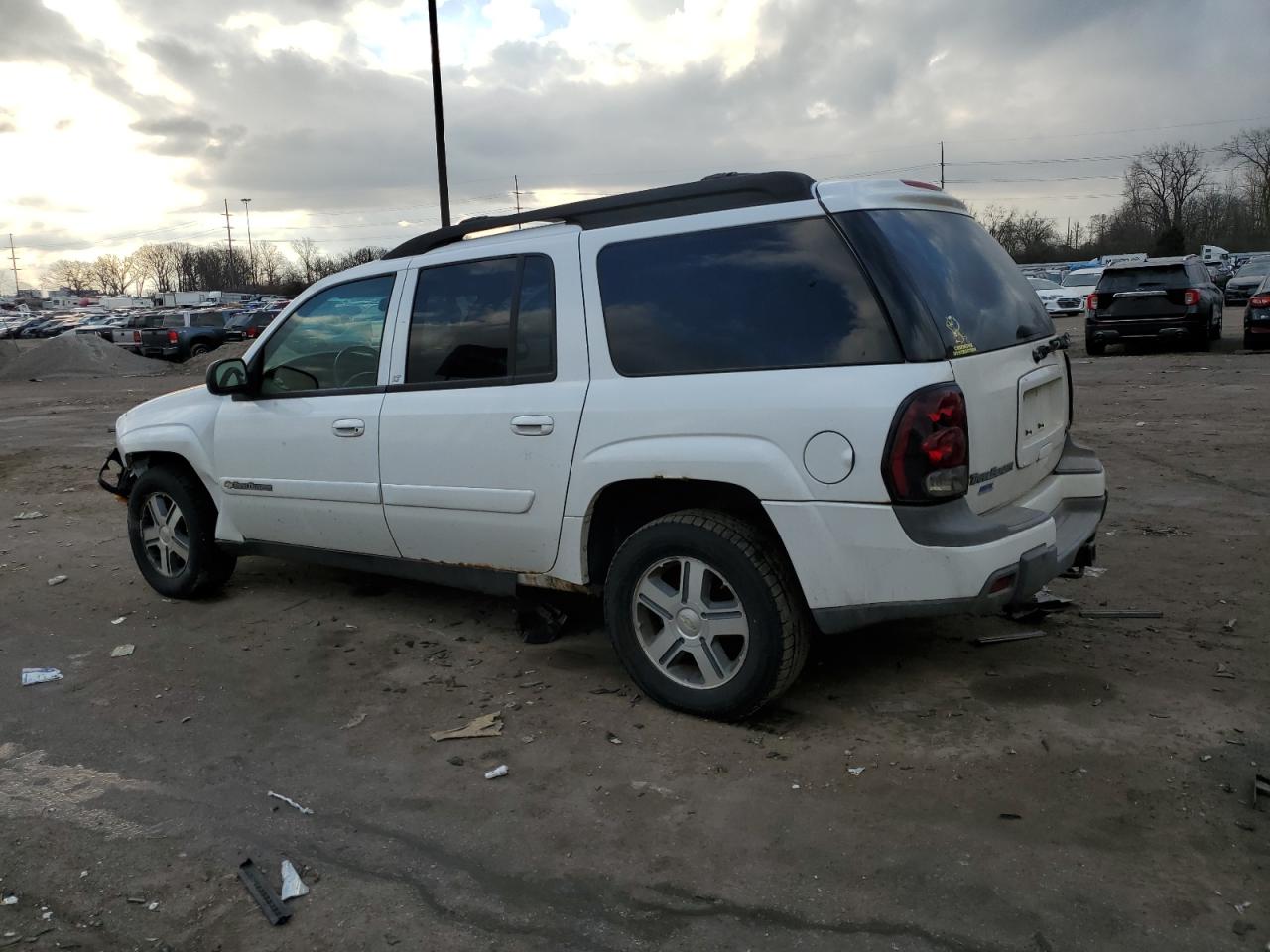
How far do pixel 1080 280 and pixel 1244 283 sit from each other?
4.70 meters

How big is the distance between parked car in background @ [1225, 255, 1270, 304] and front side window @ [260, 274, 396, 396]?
106 ft

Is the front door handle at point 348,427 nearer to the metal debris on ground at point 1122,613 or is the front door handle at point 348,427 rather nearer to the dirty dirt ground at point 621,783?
the dirty dirt ground at point 621,783

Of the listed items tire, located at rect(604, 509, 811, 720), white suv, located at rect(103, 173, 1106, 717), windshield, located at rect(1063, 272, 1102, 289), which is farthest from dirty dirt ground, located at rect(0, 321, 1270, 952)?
windshield, located at rect(1063, 272, 1102, 289)

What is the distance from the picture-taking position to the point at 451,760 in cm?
373

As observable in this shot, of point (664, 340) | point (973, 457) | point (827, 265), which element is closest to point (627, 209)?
point (664, 340)

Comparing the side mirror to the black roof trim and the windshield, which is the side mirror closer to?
the black roof trim

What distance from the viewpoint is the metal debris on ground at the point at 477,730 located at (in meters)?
3.93

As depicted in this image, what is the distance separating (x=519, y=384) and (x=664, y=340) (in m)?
0.71

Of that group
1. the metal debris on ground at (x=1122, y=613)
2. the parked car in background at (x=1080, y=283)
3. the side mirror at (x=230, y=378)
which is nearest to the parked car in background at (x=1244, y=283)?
the parked car in background at (x=1080, y=283)

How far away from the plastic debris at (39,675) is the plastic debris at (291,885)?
238 centimetres

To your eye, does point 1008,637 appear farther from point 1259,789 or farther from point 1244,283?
point 1244,283

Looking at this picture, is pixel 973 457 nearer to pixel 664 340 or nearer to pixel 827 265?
pixel 827 265

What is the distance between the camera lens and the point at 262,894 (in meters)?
2.92

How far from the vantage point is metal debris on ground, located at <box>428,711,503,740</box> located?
393 centimetres
